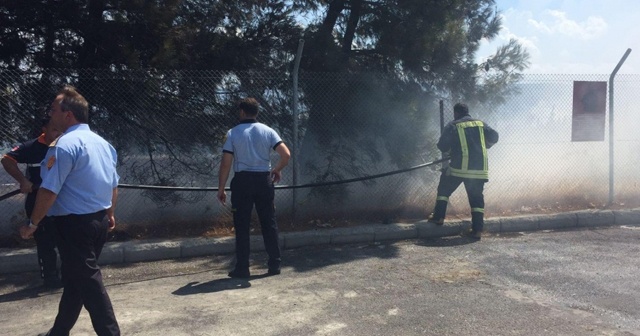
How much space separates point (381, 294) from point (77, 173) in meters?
2.97

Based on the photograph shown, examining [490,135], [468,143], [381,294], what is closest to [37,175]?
[381,294]

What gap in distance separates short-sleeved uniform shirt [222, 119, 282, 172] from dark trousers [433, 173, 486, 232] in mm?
3045

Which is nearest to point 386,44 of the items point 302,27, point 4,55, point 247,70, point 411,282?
point 302,27

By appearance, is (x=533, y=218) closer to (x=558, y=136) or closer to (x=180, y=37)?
(x=558, y=136)

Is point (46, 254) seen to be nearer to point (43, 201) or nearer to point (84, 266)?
point (84, 266)

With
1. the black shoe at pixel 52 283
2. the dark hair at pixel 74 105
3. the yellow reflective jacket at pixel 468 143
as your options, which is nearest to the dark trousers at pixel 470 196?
the yellow reflective jacket at pixel 468 143

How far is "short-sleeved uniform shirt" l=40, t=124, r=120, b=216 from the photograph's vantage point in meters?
3.78

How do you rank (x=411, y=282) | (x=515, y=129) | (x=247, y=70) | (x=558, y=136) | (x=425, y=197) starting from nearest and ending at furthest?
(x=411, y=282), (x=247, y=70), (x=425, y=197), (x=515, y=129), (x=558, y=136)

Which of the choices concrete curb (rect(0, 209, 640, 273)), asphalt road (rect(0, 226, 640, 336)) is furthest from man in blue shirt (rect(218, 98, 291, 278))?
concrete curb (rect(0, 209, 640, 273))

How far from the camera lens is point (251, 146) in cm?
616

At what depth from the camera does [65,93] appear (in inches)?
162

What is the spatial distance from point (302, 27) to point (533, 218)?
4380mm

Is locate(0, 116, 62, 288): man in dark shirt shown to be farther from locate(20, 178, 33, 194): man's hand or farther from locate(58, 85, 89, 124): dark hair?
locate(58, 85, 89, 124): dark hair

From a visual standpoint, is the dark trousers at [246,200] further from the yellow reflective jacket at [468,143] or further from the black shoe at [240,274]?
the yellow reflective jacket at [468,143]
